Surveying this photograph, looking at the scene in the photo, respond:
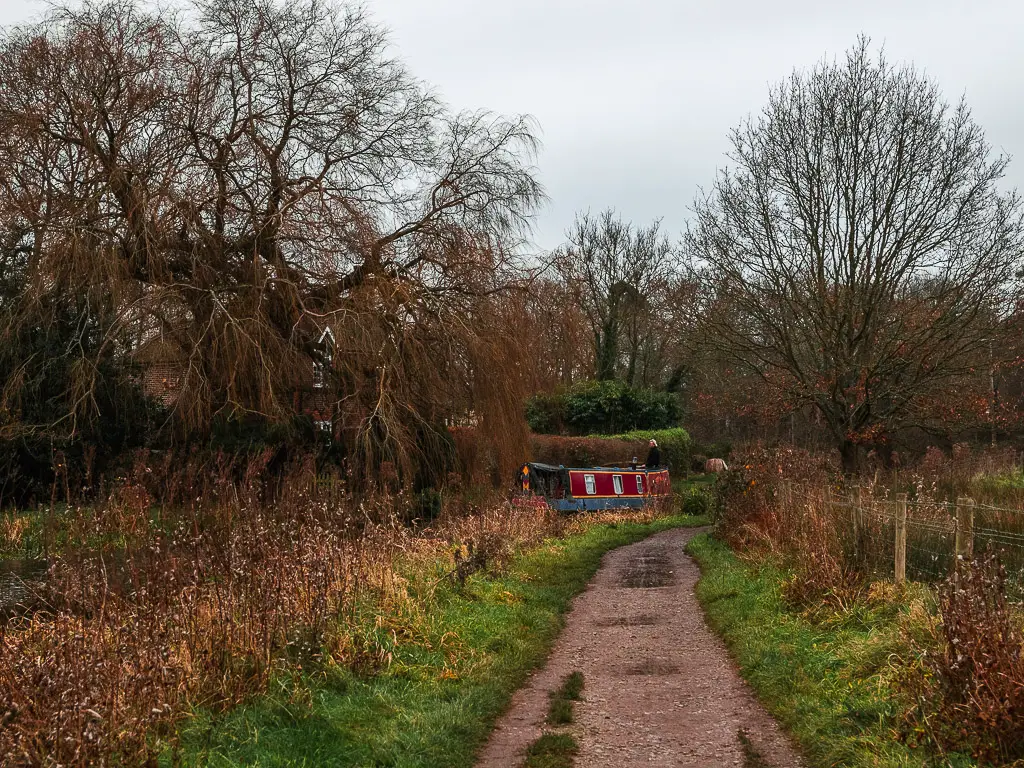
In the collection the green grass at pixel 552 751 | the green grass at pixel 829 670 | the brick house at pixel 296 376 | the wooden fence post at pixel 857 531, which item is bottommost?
the green grass at pixel 552 751

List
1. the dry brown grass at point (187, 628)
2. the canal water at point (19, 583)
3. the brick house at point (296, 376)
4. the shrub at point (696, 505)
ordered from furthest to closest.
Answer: the shrub at point (696, 505), the brick house at point (296, 376), the canal water at point (19, 583), the dry brown grass at point (187, 628)

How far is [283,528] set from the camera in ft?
26.7

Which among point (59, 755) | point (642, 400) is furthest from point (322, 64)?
point (642, 400)

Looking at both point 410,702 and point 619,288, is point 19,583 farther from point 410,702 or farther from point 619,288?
point 619,288

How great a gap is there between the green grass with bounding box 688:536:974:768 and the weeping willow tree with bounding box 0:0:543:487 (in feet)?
24.8

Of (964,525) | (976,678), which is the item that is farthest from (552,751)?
(964,525)

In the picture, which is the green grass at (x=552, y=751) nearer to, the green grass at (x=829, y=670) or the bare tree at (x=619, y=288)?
the green grass at (x=829, y=670)

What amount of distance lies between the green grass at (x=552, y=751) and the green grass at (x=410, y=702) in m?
0.37

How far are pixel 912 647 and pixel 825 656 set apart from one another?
1.09m

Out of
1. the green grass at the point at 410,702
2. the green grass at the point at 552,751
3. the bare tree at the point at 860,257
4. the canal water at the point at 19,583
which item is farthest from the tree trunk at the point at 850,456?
the green grass at the point at 552,751

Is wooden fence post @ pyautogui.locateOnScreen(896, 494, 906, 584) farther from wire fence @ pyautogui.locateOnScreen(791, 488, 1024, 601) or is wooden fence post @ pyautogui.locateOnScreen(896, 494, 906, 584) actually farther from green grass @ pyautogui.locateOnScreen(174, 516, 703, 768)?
green grass @ pyautogui.locateOnScreen(174, 516, 703, 768)

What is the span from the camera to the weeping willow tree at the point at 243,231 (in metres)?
15.4

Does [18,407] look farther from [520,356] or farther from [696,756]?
[696,756]

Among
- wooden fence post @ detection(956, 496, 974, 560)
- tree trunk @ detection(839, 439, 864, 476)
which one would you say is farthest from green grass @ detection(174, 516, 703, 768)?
tree trunk @ detection(839, 439, 864, 476)
